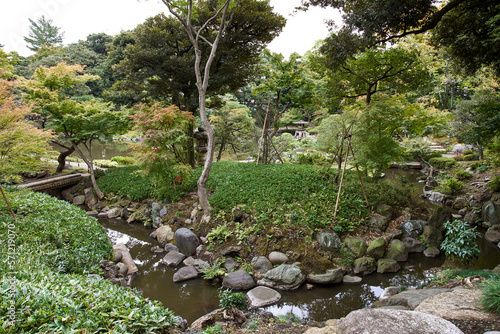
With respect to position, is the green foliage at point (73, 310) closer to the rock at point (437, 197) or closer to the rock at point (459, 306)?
the rock at point (459, 306)

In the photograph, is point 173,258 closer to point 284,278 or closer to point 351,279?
point 284,278

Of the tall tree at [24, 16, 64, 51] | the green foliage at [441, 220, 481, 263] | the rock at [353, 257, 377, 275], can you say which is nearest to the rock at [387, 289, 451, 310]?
the rock at [353, 257, 377, 275]

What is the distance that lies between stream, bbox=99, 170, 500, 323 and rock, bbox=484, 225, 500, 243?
416mm

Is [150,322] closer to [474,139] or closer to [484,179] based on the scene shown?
[474,139]

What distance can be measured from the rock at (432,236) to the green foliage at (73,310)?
703 centimetres

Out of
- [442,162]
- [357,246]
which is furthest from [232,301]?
[442,162]

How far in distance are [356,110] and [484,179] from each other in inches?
343

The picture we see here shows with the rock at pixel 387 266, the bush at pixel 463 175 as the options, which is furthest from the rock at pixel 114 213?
the bush at pixel 463 175

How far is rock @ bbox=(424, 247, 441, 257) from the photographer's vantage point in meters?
6.83

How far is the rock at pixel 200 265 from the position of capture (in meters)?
6.20

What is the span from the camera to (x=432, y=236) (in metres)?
7.08

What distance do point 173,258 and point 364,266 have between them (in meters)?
4.82

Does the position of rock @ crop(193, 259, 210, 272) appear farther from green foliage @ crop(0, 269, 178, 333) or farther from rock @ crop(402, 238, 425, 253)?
rock @ crop(402, 238, 425, 253)

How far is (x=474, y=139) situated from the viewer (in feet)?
25.5
